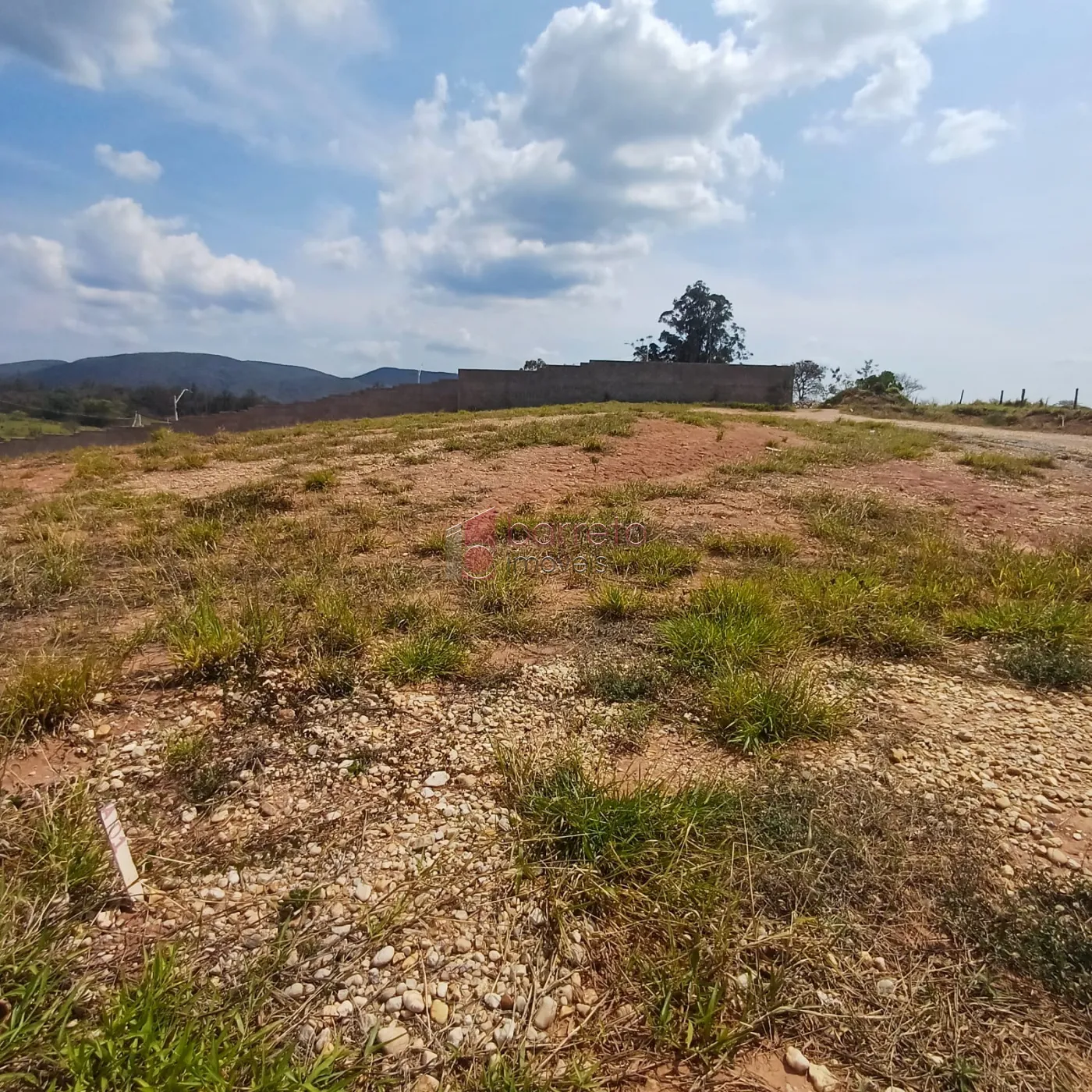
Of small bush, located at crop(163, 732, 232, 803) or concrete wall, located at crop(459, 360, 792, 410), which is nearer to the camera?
small bush, located at crop(163, 732, 232, 803)

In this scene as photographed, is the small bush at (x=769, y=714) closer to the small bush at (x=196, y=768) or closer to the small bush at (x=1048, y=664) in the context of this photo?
the small bush at (x=1048, y=664)

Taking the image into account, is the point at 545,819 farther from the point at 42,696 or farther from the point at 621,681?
the point at 42,696

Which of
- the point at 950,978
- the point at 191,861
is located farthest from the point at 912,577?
the point at 191,861

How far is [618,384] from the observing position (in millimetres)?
23953

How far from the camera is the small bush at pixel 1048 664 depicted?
2.46 m

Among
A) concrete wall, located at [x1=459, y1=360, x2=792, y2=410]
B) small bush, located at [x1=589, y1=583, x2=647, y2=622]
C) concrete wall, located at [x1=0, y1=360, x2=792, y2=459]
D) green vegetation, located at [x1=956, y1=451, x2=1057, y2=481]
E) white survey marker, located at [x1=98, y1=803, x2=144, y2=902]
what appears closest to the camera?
white survey marker, located at [x1=98, y1=803, x2=144, y2=902]

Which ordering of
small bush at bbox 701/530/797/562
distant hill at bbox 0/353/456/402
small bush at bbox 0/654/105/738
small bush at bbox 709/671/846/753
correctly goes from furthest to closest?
distant hill at bbox 0/353/456/402 → small bush at bbox 701/530/797/562 → small bush at bbox 709/671/846/753 → small bush at bbox 0/654/105/738

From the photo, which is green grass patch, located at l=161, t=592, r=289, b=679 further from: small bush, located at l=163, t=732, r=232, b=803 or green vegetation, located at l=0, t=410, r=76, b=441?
green vegetation, located at l=0, t=410, r=76, b=441

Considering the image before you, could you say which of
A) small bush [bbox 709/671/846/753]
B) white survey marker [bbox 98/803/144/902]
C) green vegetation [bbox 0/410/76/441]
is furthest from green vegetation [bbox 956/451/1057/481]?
green vegetation [bbox 0/410/76/441]

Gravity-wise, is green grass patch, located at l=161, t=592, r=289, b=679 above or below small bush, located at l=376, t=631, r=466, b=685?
above

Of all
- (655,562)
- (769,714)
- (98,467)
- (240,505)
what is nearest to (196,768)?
(769,714)

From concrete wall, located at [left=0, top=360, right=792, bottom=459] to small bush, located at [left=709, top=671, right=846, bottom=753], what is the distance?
2159 cm

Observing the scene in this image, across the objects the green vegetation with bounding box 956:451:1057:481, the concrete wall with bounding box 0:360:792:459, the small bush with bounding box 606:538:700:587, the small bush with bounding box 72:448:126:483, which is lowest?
the small bush with bounding box 606:538:700:587

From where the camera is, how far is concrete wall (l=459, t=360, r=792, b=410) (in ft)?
77.2
